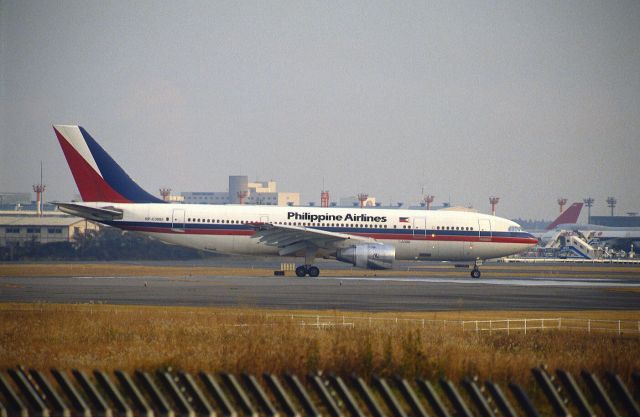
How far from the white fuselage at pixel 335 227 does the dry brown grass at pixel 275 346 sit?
25694mm

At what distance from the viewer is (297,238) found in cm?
5953

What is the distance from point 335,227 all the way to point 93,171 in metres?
16.9

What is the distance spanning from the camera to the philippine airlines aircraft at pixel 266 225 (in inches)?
2327

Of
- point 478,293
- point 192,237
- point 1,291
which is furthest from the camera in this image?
point 192,237

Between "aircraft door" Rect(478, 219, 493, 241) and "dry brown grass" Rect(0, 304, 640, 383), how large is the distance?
3200 centimetres

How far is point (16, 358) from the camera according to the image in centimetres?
2139

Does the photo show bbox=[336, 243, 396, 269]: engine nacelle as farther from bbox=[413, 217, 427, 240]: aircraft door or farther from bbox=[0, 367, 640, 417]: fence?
bbox=[0, 367, 640, 417]: fence

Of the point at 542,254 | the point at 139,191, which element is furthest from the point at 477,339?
the point at 542,254

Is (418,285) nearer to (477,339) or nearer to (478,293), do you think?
(478,293)

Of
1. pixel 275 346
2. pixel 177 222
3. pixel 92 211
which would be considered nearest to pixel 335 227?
pixel 177 222

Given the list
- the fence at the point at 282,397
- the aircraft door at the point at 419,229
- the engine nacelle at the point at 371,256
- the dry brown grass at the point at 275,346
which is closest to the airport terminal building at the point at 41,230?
the engine nacelle at the point at 371,256

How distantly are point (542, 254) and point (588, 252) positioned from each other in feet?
45.9

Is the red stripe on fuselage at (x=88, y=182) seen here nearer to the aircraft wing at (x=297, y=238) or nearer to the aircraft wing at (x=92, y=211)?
the aircraft wing at (x=92, y=211)

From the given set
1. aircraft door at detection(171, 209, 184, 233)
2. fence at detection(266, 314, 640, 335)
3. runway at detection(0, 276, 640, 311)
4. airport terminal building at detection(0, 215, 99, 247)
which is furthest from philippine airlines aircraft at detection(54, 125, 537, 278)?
airport terminal building at detection(0, 215, 99, 247)
